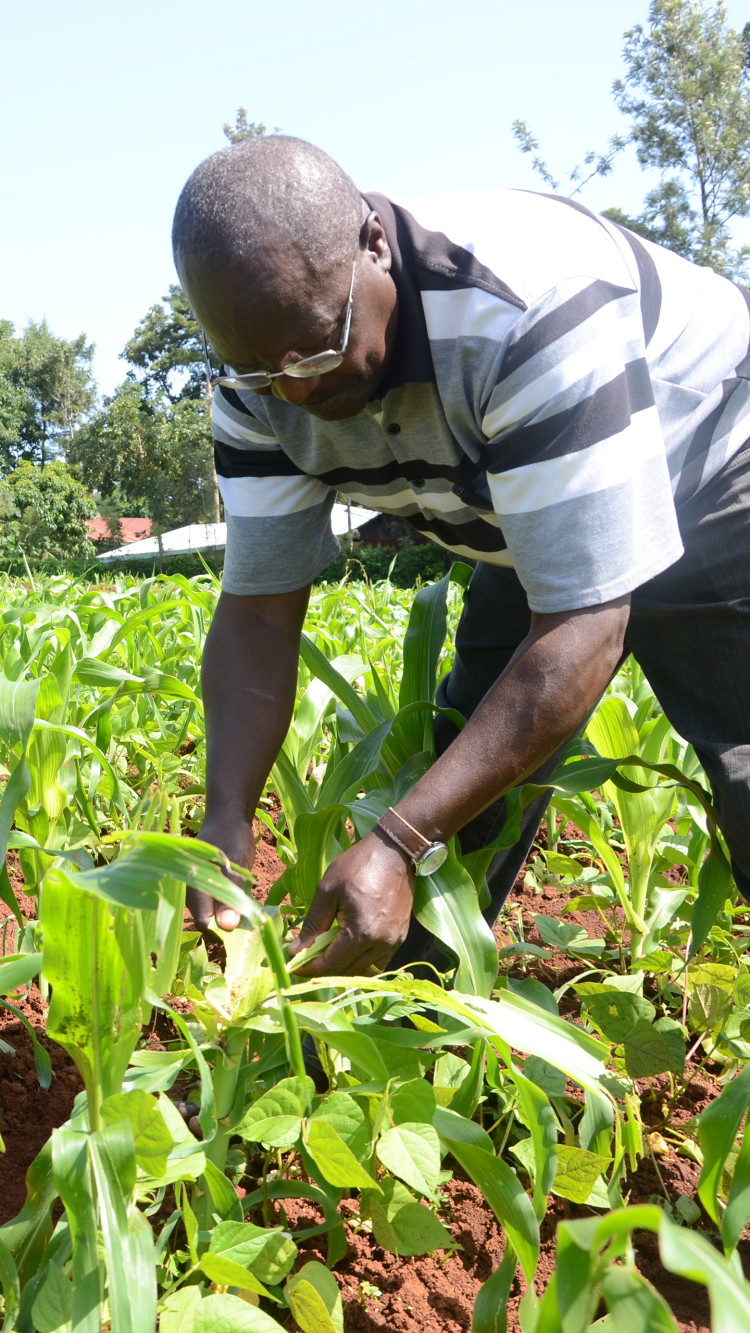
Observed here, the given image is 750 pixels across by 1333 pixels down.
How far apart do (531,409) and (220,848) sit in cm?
77

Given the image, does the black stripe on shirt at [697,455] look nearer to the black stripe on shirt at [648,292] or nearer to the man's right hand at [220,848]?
the black stripe on shirt at [648,292]

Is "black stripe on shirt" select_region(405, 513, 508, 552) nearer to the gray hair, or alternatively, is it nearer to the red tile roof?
the gray hair

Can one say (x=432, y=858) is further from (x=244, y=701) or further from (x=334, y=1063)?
(x=244, y=701)

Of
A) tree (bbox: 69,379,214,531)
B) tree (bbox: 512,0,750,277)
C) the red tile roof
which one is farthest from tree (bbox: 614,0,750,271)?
the red tile roof

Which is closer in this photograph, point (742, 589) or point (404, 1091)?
point (404, 1091)

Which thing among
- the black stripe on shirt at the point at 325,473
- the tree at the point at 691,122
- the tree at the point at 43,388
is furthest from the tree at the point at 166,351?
the black stripe on shirt at the point at 325,473

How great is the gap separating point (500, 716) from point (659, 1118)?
789 mm

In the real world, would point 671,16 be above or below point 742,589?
above

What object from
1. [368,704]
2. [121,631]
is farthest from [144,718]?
[368,704]

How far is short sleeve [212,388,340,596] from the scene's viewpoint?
67.8 inches

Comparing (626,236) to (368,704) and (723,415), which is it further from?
(368,704)

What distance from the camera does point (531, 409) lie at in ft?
4.15

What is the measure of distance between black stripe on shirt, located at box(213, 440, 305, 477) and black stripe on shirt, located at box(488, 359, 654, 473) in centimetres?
53

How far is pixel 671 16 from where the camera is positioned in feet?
73.9
